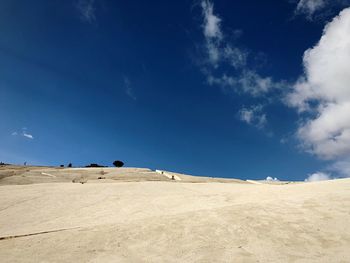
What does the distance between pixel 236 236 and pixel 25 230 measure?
27.0 ft

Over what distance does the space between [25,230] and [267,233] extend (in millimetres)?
9206

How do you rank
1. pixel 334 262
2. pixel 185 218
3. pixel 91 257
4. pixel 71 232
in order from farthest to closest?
pixel 185 218 < pixel 71 232 < pixel 91 257 < pixel 334 262

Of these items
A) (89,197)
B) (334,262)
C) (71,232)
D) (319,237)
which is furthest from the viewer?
(89,197)

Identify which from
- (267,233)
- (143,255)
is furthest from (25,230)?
(267,233)

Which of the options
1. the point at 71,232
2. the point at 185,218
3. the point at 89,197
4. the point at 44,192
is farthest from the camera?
the point at 44,192

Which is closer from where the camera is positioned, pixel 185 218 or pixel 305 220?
pixel 305 220

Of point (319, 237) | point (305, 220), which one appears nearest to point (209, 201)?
point (305, 220)

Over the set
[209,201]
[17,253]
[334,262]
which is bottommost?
[17,253]

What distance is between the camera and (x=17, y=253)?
9.10 m

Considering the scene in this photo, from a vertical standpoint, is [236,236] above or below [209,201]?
below

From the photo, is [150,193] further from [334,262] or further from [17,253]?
[334,262]

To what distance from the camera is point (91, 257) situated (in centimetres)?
861

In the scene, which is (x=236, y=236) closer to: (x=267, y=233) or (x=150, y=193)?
(x=267, y=233)

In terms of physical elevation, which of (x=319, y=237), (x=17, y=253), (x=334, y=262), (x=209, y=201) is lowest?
(x=17, y=253)
